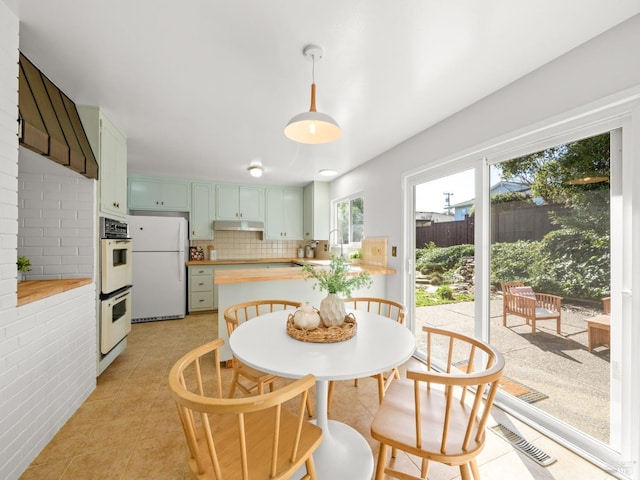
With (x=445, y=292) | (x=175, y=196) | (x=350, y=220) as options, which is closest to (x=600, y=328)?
(x=445, y=292)

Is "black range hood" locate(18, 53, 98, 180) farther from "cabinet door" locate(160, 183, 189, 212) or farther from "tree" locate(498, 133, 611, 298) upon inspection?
"tree" locate(498, 133, 611, 298)

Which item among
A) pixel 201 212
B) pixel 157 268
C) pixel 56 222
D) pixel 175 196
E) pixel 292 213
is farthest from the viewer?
pixel 292 213

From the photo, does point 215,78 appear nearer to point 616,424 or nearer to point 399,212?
point 399,212

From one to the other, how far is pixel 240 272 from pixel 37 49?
85.5 inches

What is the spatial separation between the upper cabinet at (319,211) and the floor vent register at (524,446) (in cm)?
371

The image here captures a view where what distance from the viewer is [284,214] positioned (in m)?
5.59

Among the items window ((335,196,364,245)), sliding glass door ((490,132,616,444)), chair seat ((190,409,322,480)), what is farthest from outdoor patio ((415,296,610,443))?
window ((335,196,364,245))

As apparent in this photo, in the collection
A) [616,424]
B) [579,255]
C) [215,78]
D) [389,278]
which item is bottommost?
[616,424]

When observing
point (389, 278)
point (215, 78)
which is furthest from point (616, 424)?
point (215, 78)

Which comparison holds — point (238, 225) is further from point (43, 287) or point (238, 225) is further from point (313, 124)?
point (313, 124)

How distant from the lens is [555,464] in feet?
5.17

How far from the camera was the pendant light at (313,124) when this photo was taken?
1.56 meters

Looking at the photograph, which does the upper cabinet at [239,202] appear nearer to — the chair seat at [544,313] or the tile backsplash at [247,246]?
the tile backsplash at [247,246]

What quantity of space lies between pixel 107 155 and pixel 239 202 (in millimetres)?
2747
